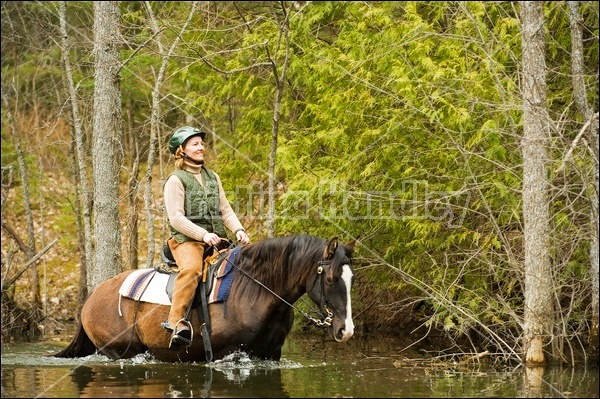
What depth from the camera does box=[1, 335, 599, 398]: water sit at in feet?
24.2

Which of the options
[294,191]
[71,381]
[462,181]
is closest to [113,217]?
[294,191]

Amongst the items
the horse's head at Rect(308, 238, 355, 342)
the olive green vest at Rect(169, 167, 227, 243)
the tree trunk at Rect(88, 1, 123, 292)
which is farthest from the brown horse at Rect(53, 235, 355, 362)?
the tree trunk at Rect(88, 1, 123, 292)

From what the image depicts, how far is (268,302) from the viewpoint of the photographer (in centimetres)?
860

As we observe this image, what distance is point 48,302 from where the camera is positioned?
58.4 ft

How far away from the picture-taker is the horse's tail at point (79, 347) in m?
10.0

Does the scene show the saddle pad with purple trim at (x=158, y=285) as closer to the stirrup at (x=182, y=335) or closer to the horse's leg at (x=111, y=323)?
the horse's leg at (x=111, y=323)

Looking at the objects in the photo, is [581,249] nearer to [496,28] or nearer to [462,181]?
[462,181]

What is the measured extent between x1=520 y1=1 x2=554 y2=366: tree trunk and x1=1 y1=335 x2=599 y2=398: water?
47 centimetres

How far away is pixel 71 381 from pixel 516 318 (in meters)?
5.03

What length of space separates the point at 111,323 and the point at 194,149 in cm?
227

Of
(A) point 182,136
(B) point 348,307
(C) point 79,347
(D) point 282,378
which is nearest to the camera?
(B) point 348,307

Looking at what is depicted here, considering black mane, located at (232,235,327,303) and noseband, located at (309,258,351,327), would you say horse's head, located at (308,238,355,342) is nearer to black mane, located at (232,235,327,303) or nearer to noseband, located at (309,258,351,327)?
noseband, located at (309,258,351,327)

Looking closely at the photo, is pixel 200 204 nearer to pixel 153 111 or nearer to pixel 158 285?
pixel 158 285

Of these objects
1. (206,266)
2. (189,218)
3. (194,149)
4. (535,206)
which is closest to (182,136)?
(194,149)
